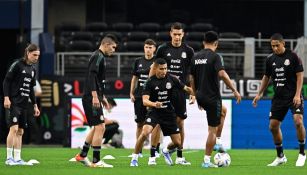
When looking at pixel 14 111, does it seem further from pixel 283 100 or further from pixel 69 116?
pixel 69 116

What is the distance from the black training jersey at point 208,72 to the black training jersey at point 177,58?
214 centimetres

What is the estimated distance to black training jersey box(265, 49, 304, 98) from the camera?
1875 cm

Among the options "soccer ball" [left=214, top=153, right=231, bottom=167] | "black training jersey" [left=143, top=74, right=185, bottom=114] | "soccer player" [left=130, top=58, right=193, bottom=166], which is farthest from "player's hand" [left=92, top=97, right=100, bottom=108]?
"soccer ball" [left=214, top=153, right=231, bottom=167]

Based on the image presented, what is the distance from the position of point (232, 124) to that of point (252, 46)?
144 inches

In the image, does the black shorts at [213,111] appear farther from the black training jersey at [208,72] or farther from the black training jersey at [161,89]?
the black training jersey at [161,89]

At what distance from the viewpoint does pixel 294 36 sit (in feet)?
121

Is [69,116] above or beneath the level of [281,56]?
beneath

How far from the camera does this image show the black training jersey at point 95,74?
17594mm

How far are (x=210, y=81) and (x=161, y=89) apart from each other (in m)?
1.00

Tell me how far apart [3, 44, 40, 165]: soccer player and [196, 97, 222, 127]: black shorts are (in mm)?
3054

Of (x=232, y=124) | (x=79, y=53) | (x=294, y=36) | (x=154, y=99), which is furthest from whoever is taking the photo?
(x=294, y=36)

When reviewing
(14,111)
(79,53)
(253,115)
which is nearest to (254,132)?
(253,115)

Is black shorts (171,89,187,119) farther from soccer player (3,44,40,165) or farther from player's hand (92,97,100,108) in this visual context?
soccer player (3,44,40,165)

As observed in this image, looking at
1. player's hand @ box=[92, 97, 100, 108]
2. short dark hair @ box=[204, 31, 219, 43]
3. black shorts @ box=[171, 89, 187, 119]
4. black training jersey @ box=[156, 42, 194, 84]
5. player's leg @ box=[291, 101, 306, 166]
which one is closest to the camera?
player's hand @ box=[92, 97, 100, 108]
